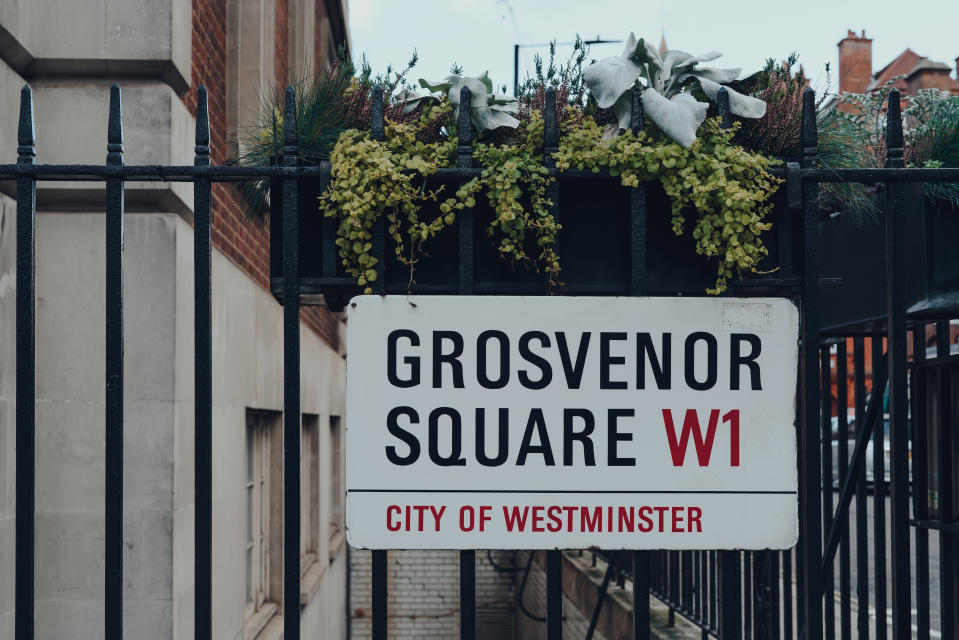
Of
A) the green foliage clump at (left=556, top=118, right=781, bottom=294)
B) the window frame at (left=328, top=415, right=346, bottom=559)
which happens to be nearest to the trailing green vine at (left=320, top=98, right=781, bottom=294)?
the green foliage clump at (left=556, top=118, right=781, bottom=294)

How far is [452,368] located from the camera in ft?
8.83

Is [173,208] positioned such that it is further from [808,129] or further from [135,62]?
[808,129]

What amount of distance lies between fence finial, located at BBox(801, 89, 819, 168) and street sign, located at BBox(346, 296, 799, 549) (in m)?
0.43

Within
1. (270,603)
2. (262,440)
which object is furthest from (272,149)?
(270,603)

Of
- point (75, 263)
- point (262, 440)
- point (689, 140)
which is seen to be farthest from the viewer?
point (262, 440)

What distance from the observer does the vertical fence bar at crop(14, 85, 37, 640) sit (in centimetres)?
263

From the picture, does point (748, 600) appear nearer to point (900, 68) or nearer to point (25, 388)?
point (25, 388)

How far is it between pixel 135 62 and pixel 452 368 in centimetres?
221

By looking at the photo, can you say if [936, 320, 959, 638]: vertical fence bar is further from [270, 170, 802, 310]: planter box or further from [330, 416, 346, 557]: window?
[330, 416, 346, 557]: window

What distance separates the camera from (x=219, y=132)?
5.34 metres

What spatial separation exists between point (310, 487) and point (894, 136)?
26.2ft

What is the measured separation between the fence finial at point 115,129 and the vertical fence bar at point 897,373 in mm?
2212

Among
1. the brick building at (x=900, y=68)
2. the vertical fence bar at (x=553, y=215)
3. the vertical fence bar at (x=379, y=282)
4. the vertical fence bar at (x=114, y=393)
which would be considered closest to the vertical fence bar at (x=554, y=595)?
the vertical fence bar at (x=553, y=215)

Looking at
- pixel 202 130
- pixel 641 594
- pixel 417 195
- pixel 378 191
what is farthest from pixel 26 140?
pixel 641 594
